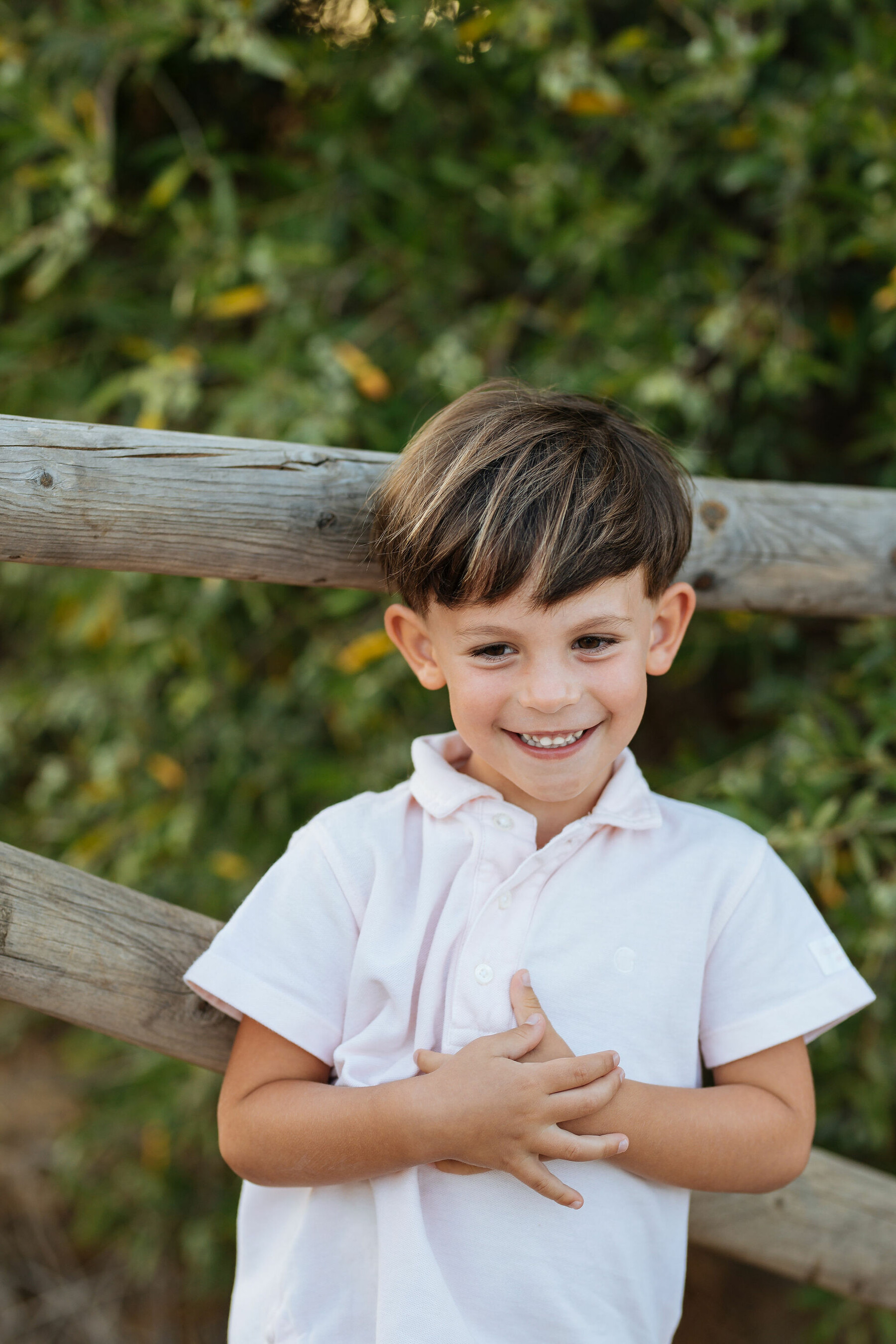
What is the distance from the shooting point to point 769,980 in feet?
3.43

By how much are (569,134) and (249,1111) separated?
1.91 meters

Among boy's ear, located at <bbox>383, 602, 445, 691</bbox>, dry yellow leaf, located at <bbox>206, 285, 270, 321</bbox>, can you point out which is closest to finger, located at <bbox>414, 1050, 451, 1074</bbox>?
boy's ear, located at <bbox>383, 602, 445, 691</bbox>

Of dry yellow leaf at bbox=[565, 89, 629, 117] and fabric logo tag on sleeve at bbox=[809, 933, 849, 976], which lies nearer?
fabric logo tag on sleeve at bbox=[809, 933, 849, 976]

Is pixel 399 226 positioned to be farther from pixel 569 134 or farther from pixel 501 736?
pixel 501 736

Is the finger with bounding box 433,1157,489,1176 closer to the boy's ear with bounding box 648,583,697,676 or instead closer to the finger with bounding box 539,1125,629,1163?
the finger with bounding box 539,1125,629,1163

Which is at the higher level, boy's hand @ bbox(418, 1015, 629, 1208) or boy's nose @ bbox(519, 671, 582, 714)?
boy's nose @ bbox(519, 671, 582, 714)

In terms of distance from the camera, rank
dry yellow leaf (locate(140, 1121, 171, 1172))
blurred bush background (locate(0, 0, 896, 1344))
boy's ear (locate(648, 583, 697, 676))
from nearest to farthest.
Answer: boy's ear (locate(648, 583, 697, 676)), blurred bush background (locate(0, 0, 896, 1344)), dry yellow leaf (locate(140, 1121, 171, 1172))

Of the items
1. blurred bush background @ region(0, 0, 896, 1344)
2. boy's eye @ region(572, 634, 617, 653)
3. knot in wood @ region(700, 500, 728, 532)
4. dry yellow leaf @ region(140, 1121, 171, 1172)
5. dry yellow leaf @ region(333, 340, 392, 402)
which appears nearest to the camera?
boy's eye @ region(572, 634, 617, 653)

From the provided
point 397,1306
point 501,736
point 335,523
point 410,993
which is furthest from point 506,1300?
point 335,523

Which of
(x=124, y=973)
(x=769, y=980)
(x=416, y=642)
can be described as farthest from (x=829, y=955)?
(x=124, y=973)

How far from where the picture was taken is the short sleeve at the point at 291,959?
1.01 metres

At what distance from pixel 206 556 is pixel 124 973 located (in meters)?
0.42

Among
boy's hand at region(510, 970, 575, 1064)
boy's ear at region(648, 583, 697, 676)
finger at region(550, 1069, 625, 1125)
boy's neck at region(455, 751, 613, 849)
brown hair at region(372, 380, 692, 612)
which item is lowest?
finger at region(550, 1069, 625, 1125)

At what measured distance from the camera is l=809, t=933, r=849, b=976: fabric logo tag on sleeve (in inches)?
41.3
